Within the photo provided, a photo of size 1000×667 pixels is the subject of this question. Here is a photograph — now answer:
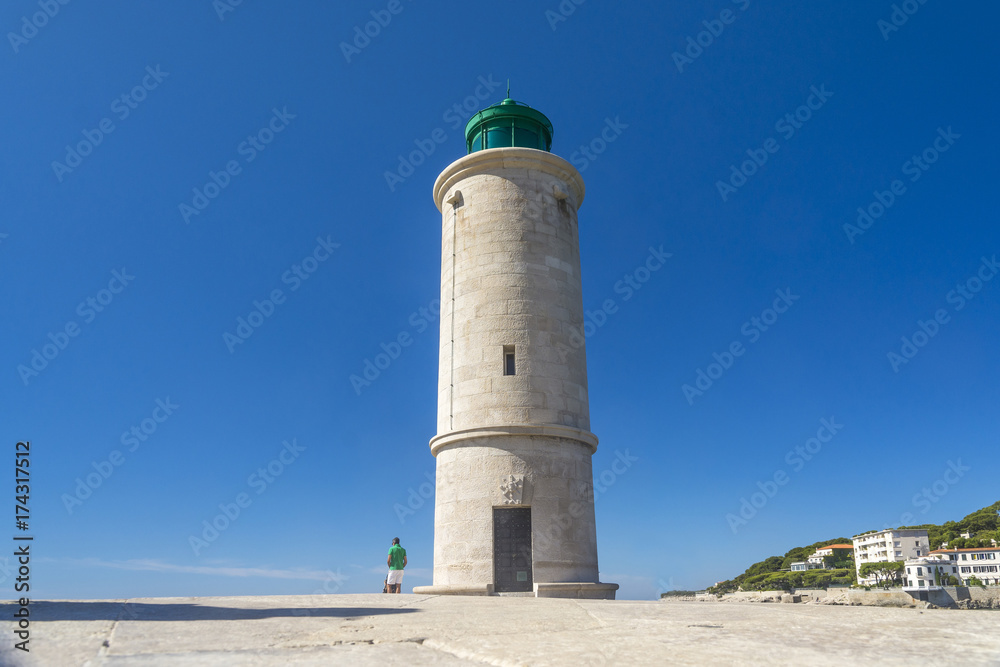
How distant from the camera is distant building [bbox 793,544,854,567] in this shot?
335 feet

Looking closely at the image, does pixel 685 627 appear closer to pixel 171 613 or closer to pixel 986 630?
pixel 986 630

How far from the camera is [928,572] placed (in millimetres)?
70125

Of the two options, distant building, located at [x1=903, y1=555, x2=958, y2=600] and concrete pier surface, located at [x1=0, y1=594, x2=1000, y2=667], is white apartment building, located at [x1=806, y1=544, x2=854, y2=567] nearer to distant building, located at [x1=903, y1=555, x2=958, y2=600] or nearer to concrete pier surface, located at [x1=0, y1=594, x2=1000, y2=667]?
distant building, located at [x1=903, y1=555, x2=958, y2=600]

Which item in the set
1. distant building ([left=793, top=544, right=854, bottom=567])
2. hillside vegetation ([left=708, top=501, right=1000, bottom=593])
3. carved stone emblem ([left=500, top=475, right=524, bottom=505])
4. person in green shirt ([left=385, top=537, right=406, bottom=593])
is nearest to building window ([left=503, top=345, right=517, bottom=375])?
carved stone emblem ([left=500, top=475, right=524, bottom=505])

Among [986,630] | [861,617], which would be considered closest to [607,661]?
[986,630]

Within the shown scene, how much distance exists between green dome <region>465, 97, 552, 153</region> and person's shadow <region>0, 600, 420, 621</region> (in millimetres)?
13158

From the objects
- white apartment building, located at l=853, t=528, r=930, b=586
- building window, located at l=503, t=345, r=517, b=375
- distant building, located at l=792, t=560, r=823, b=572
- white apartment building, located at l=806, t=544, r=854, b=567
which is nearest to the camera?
building window, located at l=503, t=345, r=517, b=375

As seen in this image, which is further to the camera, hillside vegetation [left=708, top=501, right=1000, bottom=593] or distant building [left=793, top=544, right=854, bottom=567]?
distant building [left=793, top=544, right=854, bottom=567]

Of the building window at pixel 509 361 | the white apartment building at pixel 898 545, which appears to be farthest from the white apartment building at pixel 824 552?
the building window at pixel 509 361

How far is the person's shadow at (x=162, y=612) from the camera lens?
548 centimetres

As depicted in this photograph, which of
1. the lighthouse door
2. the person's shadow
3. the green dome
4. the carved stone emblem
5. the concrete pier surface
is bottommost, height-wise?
the concrete pier surface

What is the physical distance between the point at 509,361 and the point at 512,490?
280 centimetres

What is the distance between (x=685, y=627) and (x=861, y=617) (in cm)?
184

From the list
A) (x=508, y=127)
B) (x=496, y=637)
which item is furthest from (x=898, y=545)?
(x=496, y=637)
